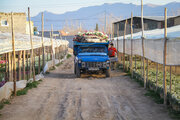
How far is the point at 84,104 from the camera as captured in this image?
32.6ft

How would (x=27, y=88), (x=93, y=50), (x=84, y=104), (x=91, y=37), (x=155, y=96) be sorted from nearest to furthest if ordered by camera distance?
(x=84, y=104) → (x=155, y=96) → (x=27, y=88) → (x=93, y=50) → (x=91, y=37)

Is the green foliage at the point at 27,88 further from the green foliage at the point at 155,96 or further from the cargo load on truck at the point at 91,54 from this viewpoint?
the green foliage at the point at 155,96

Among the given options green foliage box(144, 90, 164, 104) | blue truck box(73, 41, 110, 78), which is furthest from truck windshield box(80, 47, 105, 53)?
green foliage box(144, 90, 164, 104)

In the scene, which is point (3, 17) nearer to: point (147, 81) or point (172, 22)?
point (172, 22)

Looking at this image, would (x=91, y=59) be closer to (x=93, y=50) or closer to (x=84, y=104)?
(x=93, y=50)

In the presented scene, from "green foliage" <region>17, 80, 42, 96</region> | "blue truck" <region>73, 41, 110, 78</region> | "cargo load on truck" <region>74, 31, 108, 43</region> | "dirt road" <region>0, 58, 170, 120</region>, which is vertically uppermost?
"cargo load on truck" <region>74, 31, 108, 43</region>

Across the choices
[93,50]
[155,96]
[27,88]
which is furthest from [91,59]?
[155,96]

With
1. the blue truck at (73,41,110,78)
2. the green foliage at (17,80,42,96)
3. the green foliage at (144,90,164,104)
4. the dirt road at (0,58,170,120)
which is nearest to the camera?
the dirt road at (0,58,170,120)

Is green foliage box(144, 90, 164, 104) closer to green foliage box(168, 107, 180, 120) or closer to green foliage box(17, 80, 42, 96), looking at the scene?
green foliage box(168, 107, 180, 120)

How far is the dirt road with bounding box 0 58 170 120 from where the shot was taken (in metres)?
8.41

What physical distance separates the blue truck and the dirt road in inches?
96.2

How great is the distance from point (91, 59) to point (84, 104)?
6.92 meters

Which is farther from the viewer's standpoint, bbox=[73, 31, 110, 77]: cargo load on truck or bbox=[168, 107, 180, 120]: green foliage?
bbox=[73, 31, 110, 77]: cargo load on truck

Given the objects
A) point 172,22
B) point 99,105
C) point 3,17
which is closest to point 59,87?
point 99,105
